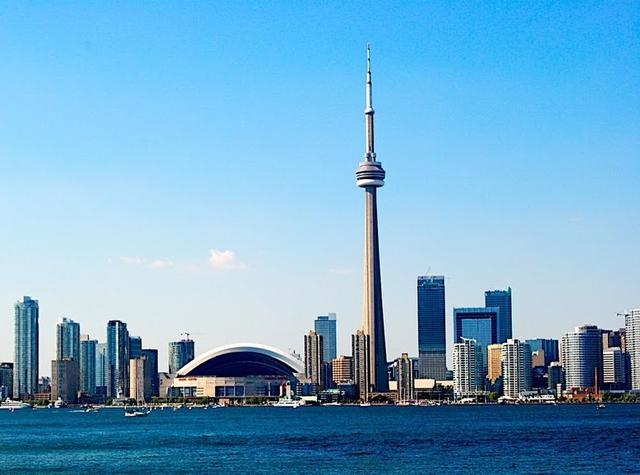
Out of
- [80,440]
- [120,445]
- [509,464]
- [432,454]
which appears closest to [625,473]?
[509,464]

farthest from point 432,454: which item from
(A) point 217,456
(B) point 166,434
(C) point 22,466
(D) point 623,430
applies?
(B) point 166,434

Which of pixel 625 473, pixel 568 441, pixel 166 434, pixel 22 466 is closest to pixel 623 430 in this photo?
pixel 568 441

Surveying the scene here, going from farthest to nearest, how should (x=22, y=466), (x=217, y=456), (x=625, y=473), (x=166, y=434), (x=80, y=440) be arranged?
(x=166, y=434), (x=80, y=440), (x=217, y=456), (x=22, y=466), (x=625, y=473)

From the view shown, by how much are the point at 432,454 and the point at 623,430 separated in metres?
40.6

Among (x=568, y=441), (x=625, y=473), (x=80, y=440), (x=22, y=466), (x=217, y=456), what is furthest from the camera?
(x=80, y=440)

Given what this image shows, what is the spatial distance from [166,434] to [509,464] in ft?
193

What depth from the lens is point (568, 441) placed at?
3947 inches

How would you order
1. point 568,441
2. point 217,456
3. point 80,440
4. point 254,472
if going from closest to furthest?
1. point 254,472
2. point 217,456
3. point 568,441
4. point 80,440

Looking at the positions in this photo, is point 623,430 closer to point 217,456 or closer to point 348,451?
point 348,451

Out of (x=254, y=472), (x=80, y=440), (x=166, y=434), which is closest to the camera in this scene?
(x=254, y=472)

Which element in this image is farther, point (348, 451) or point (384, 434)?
point (384, 434)

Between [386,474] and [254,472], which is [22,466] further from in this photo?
[386,474]

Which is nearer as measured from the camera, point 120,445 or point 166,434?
point 120,445

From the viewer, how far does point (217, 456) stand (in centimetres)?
8894
